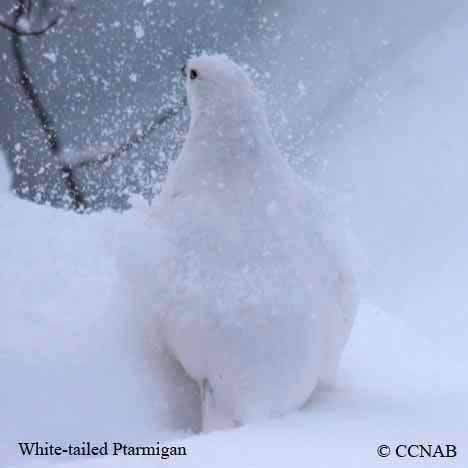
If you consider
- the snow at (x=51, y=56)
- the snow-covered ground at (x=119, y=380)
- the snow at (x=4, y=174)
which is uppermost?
the snow at (x=51, y=56)

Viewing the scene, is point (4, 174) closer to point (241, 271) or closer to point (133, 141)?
point (133, 141)

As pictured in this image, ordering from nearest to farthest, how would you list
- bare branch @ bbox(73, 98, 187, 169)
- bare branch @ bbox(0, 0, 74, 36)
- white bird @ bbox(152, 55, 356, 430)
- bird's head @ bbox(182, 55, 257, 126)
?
1. white bird @ bbox(152, 55, 356, 430)
2. bird's head @ bbox(182, 55, 257, 126)
3. bare branch @ bbox(0, 0, 74, 36)
4. bare branch @ bbox(73, 98, 187, 169)

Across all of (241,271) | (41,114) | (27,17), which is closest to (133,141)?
(41,114)

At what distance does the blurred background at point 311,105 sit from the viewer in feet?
11.7

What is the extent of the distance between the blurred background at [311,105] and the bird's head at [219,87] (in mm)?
1699

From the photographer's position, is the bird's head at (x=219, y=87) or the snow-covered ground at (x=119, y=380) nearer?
the snow-covered ground at (x=119, y=380)

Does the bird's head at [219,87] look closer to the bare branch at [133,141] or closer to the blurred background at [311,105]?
the blurred background at [311,105]

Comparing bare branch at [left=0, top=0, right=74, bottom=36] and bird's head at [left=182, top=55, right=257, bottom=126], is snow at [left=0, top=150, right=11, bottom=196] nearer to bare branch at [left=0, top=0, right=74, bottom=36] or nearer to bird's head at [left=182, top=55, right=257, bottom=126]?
bare branch at [left=0, top=0, right=74, bottom=36]

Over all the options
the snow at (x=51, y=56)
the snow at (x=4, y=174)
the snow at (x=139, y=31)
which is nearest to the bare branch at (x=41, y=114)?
the snow at (x=51, y=56)

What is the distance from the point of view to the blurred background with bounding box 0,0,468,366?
3.57 meters

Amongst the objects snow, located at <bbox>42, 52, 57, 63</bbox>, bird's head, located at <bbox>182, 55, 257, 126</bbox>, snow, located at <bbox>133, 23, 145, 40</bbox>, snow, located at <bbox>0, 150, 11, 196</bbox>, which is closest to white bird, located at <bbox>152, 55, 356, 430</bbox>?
bird's head, located at <bbox>182, 55, 257, 126</bbox>

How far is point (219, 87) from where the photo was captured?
3.91 ft

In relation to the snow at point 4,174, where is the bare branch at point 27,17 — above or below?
above

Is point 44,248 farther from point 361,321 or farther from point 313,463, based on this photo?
point 313,463
